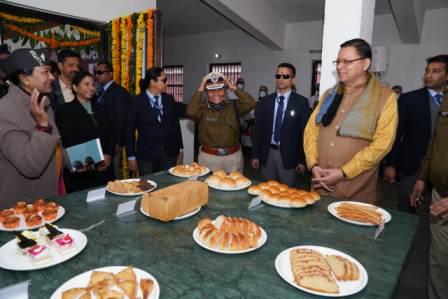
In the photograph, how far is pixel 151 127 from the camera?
2980 millimetres

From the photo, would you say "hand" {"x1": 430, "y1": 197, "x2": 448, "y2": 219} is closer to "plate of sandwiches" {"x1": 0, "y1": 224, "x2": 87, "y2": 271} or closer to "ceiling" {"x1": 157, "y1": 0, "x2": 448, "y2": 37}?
"plate of sandwiches" {"x1": 0, "y1": 224, "x2": 87, "y2": 271}

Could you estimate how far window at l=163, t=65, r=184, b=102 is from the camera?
440 inches

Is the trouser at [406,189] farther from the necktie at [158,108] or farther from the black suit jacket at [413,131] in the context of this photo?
the necktie at [158,108]

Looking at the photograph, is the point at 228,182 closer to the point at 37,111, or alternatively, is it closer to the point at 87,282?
the point at 87,282

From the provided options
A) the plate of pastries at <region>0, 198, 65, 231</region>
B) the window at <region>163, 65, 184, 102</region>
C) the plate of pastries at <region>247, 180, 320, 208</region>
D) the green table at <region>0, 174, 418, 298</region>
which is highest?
the window at <region>163, 65, 184, 102</region>

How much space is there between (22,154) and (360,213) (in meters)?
1.66

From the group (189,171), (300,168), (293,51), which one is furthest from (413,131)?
(293,51)

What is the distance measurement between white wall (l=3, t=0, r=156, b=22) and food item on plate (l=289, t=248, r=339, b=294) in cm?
375

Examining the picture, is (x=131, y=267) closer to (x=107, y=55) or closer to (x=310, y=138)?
(x=310, y=138)

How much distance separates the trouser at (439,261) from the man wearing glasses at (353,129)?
1.28ft

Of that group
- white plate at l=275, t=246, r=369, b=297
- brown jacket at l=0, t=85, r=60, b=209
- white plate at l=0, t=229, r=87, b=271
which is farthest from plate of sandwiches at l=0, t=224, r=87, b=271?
white plate at l=275, t=246, r=369, b=297

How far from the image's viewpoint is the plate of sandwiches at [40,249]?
968mm

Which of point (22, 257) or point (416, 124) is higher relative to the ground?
point (416, 124)

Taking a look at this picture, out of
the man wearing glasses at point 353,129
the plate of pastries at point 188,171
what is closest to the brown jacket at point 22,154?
the plate of pastries at point 188,171
